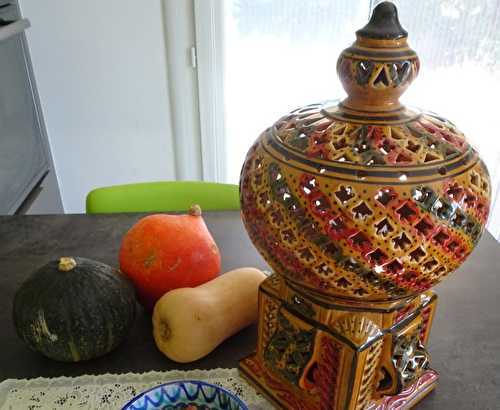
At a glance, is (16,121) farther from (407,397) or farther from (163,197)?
(407,397)

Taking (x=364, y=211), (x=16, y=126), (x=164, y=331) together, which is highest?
(x=364, y=211)

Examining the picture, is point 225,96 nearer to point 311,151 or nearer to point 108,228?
point 108,228

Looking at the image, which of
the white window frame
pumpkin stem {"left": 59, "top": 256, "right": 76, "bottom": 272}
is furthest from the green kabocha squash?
the white window frame

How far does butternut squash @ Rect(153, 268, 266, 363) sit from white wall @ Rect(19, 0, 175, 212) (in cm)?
123

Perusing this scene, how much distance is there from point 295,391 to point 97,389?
0.22m

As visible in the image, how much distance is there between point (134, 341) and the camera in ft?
1.98

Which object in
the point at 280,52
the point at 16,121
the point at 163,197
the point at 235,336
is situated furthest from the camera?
the point at 280,52

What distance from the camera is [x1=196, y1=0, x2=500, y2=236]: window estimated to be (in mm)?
1567

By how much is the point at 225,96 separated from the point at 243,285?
3.92 ft

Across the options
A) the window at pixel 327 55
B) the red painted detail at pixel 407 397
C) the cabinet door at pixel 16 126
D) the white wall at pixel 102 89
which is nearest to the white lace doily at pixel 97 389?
the red painted detail at pixel 407 397

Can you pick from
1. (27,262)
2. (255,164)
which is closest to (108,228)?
(27,262)

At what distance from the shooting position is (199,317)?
56 cm

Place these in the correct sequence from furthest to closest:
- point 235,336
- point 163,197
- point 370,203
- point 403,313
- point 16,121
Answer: point 16,121 < point 163,197 < point 235,336 < point 403,313 < point 370,203

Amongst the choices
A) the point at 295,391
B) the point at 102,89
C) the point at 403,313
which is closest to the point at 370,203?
Answer: the point at 403,313
